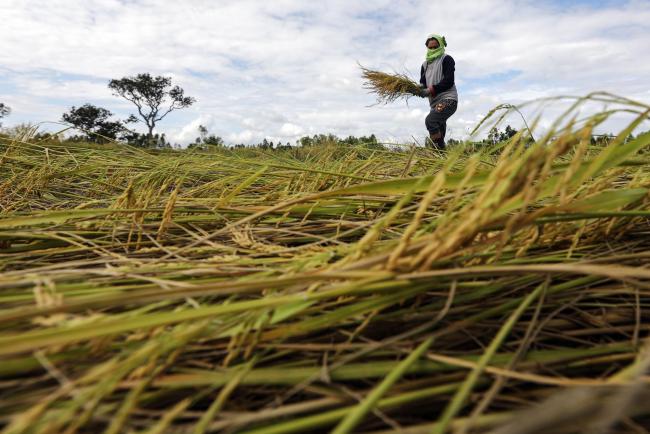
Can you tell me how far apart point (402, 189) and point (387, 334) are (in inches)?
9.4

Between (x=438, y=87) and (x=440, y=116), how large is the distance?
341 millimetres

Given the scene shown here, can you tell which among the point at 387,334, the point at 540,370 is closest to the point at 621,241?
the point at 540,370

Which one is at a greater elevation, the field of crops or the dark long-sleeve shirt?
the dark long-sleeve shirt

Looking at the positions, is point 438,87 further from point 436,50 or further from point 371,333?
point 371,333

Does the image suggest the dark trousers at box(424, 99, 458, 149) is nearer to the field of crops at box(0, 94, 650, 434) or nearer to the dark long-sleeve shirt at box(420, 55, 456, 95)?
the dark long-sleeve shirt at box(420, 55, 456, 95)

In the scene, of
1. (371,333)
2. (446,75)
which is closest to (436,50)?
→ (446,75)

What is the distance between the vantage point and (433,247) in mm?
461

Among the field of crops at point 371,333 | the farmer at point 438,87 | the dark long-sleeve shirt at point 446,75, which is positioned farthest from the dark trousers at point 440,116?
the field of crops at point 371,333

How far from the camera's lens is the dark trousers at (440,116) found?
4957mm

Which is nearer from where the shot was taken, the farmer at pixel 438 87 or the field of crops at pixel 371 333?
the field of crops at pixel 371 333

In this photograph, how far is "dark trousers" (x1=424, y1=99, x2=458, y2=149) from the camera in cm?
496

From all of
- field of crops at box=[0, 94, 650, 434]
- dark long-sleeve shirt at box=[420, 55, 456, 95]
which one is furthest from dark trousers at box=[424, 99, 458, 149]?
field of crops at box=[0, 94, 650, 434]

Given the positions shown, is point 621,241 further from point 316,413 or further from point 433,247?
point 316,413

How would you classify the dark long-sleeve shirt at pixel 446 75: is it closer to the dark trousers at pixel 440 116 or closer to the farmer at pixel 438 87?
the farmer at pixel 438 87
